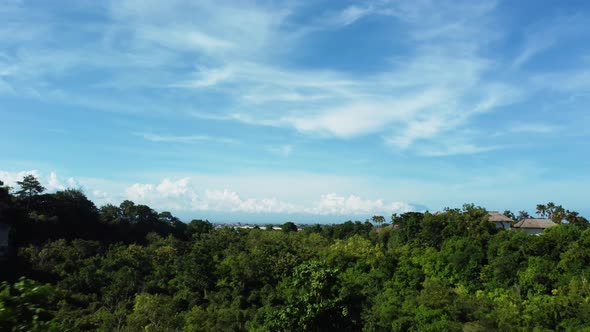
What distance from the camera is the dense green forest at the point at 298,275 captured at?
20.8 m

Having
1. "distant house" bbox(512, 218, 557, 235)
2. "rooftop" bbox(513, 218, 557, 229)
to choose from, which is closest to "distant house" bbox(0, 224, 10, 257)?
"distant house" bbox(512, 218, 557, 235)

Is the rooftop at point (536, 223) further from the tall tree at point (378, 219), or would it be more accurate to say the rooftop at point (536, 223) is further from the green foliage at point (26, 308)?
the green foliage at point (26, 308)

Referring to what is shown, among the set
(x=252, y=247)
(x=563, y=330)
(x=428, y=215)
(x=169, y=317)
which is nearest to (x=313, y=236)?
(x=252, y=247)

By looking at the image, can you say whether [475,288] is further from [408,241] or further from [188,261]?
[188,261]

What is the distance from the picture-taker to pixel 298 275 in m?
18.1

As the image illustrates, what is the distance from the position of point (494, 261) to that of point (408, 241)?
9052 millimetres

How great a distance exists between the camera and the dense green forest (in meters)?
20.8

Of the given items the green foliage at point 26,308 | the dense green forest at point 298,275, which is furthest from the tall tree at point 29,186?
the green foliage at point 26,308

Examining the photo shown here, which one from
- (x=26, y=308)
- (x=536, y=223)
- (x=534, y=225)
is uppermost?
→ (x=536, y=223)

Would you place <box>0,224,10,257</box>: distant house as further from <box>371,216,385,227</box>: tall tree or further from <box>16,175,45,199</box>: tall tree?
<box>371,216,385,227</box>: tall tree

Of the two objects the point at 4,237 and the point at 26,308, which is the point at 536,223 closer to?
the point at 4,237

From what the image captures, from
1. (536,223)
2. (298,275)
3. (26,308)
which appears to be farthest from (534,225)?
(26,308)

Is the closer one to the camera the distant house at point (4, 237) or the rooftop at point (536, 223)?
the distant house at point (4, 237)

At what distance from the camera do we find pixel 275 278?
95.1 feet
